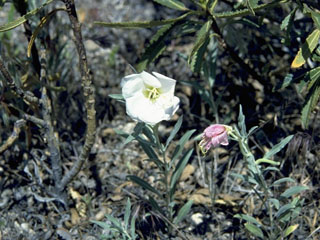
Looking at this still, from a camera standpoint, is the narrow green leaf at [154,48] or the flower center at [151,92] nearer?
the flower center at [151,92]

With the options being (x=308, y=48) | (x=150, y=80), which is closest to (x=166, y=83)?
(x=150, y=80)

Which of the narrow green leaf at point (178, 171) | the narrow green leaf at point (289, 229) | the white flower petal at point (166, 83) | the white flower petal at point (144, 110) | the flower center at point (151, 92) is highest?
the white flower petal at point (166, 83)

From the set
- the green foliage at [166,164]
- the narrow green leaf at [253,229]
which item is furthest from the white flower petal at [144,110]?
the narrow green leaf at [253,229]

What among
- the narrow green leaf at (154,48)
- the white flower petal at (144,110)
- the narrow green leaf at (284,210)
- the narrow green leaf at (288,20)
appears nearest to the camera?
the white flower petal at (144,110)

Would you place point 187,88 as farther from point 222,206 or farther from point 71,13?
point 71,13

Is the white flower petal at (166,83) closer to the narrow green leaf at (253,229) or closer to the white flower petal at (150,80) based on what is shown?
the white flower petal at (150,80)

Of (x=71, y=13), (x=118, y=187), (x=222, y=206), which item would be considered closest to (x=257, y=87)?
(x=222, y=206)

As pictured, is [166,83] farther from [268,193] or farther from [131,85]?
[268,193]
